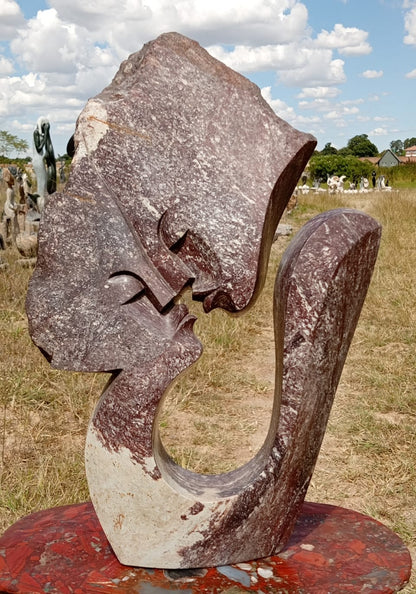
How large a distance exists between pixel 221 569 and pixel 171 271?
40.1 inches

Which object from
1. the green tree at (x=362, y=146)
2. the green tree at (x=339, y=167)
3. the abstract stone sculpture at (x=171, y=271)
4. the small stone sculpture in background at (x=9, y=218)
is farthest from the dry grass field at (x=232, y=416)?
the green tree at (x=362, y=146)

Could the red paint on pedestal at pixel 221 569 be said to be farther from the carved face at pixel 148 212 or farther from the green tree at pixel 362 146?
the green tree at pixel 362 146

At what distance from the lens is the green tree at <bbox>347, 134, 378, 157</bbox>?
171ft

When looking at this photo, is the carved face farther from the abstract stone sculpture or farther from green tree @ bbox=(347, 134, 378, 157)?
green tree @ bbox=(347, 134, 378, 157)

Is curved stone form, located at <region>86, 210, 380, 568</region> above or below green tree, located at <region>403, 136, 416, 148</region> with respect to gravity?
below

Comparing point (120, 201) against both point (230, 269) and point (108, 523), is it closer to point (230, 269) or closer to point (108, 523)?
point (230, 269)

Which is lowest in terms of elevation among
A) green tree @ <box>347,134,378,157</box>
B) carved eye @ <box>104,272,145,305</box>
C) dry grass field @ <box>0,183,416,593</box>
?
dry grass field @ <box>0,183,416,593</box>

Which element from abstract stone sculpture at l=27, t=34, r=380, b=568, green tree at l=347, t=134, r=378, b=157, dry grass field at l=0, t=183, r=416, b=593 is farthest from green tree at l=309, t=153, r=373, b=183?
abstract stone sculpture at l=27, t=34, r=380, b=568

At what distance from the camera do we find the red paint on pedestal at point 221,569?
2.28 m

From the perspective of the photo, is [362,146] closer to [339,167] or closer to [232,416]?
[339,167]

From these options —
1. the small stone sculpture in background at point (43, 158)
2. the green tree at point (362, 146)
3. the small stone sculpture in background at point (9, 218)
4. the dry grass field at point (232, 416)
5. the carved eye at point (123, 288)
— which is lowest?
the dry grass field at point (232, 416)

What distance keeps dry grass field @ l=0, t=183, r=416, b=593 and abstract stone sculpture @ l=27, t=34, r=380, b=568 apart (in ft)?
4.39

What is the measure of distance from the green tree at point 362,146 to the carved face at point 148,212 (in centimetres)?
5149

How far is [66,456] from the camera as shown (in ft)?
13.7
